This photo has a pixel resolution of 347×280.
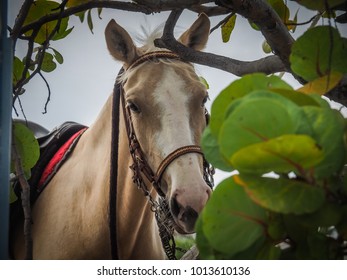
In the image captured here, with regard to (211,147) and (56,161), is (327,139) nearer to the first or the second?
(211,147)

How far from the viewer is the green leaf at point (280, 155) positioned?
13.0 inches

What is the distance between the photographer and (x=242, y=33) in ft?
3.38

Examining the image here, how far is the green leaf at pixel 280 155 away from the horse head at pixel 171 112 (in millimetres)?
432

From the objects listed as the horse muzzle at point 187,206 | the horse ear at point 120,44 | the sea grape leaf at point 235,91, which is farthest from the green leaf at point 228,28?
the sea grape leaf at point 235,91

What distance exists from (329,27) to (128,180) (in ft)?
2.07

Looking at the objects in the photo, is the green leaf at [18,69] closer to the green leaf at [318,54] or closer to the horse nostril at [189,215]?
the horse nostril at [189,215]

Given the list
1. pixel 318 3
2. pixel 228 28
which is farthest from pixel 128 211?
pixel 318 3

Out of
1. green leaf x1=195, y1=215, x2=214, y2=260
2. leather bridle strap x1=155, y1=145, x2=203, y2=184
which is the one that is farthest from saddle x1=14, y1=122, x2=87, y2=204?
green leaf x1=195, y1=215, x2=214, y2=260

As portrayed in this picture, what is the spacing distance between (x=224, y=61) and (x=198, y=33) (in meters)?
0.30

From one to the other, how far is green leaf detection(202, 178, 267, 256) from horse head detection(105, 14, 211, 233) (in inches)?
15.1

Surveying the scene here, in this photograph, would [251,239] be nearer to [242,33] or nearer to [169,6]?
[169,6]
